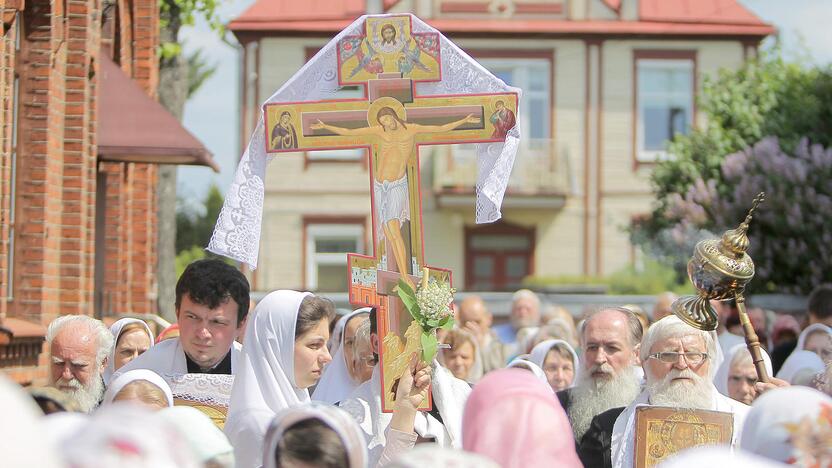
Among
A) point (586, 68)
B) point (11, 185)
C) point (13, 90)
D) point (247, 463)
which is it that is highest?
point (586, 68)

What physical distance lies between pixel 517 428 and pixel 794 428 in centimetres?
74

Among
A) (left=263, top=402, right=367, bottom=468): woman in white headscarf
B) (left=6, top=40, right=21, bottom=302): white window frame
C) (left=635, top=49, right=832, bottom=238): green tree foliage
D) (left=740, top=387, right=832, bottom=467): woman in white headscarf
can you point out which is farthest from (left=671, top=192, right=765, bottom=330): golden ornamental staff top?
(left=635, top=49, right=832, bottom=238): green tree foliage

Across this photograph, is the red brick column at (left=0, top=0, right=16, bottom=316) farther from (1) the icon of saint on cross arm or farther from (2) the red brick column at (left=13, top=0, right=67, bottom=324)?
(1) the icon of saint on cross arm

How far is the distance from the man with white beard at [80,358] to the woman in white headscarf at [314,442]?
9.55ft

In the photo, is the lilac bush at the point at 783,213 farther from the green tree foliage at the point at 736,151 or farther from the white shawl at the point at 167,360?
the white shawl at the point at 167,360

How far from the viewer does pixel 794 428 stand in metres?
4.02

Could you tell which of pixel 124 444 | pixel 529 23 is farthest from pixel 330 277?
pixel 124 444

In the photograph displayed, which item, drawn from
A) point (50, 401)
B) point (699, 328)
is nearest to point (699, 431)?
point (699, 328)

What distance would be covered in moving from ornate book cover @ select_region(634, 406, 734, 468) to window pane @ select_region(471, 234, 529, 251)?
2822cm

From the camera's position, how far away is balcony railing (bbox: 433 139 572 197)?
109 ft

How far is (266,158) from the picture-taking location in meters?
7.04

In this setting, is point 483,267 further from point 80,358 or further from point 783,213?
point 80,358

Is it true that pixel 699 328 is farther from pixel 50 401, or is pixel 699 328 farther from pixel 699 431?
pixel 50 401

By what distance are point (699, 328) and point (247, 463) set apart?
1878mm
